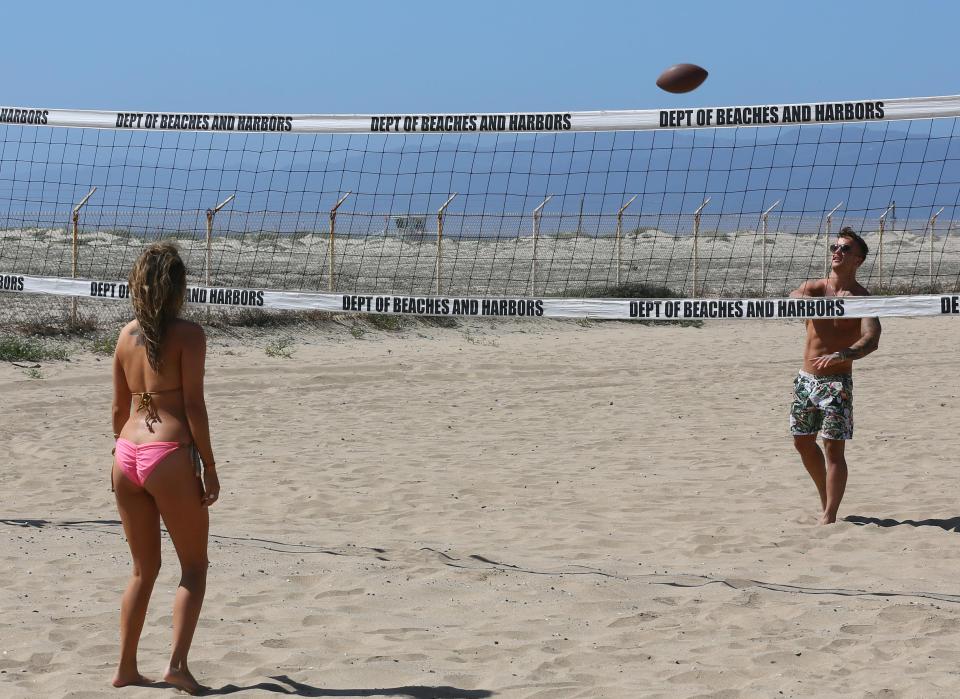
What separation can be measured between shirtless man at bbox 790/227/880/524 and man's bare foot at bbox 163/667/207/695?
3.35 m

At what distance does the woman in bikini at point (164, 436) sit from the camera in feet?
11.7

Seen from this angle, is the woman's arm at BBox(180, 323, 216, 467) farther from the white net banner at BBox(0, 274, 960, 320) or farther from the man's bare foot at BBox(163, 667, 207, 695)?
the white net banner at BBox(0, 274, 960, 320)

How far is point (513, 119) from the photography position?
780 cm

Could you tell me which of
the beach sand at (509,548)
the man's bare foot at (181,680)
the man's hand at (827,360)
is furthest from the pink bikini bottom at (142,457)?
the man's hand at (827,360)

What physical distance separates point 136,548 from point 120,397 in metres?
0.47

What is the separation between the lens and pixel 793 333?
56.5ft

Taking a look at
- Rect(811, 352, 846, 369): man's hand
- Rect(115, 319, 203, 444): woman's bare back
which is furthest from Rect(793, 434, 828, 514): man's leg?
Rect(115, 319, 203, 444): woman's bare back

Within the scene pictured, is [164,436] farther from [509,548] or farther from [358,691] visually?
[509,548]

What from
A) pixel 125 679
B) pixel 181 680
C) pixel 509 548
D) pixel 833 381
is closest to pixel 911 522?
pixel 833 381

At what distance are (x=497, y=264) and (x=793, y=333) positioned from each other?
1298 centimetres

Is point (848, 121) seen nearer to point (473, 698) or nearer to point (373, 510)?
point (373, 510)

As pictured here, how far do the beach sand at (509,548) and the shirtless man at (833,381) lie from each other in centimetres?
34

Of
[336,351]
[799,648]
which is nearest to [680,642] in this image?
[799,648]

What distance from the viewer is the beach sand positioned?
162 inches
